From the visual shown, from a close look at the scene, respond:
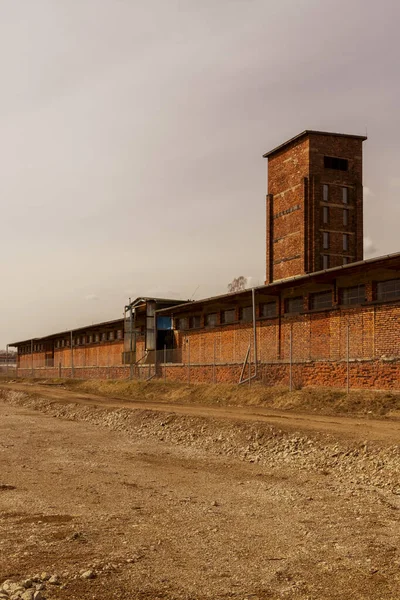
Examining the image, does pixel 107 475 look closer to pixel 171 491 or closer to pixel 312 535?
pixel 171 491

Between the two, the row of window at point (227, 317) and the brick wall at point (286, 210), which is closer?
the row of window at point (227, 317)

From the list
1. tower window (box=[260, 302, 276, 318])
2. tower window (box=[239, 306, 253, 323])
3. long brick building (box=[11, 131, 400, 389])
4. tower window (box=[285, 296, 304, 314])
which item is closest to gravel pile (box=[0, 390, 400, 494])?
long brick building (box=[11, 131, 400, 389])

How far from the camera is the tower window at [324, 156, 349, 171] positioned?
5009 centimetres

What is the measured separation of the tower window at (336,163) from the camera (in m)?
50.1

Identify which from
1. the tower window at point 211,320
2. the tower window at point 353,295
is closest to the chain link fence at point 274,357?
the tower window at point 211,320

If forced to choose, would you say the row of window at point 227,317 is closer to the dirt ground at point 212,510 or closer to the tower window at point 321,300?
the tower window at point 321,300

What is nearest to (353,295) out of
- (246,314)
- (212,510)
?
(246,314)

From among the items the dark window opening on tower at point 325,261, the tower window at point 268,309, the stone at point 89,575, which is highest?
the dark window opening on tower at point 325,261

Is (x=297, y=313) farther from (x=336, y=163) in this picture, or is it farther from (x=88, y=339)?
(x=88, y=339)

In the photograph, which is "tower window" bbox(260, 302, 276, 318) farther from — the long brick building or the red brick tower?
the red brick tower

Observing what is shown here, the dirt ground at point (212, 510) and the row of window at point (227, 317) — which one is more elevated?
the row of window at point (227, 317)

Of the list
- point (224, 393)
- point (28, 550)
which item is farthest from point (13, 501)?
point (224, 393)

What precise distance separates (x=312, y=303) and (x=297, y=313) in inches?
47.1

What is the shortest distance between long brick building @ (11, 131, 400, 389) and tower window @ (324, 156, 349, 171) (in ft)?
0.28
